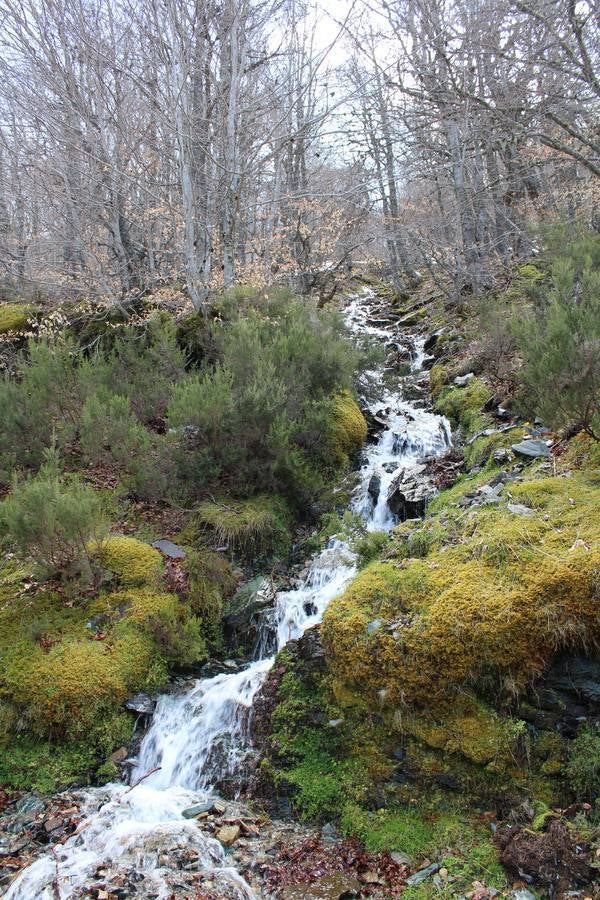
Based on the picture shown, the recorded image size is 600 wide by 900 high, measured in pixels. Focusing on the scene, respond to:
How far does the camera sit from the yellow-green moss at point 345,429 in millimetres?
8164

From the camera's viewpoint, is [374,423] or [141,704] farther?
[374,423]

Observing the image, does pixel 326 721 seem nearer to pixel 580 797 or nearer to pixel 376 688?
pixel 376 688

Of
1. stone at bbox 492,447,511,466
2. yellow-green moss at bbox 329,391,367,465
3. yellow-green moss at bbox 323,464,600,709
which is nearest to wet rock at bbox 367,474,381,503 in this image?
yellow-green moss at bbox 329,391,367,465

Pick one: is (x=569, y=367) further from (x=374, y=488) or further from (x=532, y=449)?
(x=374, y=488)

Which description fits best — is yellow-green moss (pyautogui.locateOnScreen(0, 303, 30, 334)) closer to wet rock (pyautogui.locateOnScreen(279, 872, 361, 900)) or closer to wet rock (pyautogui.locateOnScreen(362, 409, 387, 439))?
wet rock (pyautogui.locateOnScreen(362, 409, 387, 439))

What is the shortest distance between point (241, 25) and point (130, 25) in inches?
85.4

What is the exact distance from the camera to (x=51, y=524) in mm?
4879

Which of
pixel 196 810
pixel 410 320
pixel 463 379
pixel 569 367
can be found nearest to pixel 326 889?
pixel 196 810

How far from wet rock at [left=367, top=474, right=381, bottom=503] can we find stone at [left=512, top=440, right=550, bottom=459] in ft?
6.78

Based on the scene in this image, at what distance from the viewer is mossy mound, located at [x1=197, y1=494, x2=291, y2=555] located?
6.34 metres

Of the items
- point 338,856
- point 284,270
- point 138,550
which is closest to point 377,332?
point 284,270

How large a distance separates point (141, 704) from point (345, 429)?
16.2ft

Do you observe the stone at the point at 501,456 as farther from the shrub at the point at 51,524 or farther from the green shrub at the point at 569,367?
the shrub at the point at 51,524

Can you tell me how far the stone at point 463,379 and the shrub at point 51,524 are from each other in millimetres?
6828
